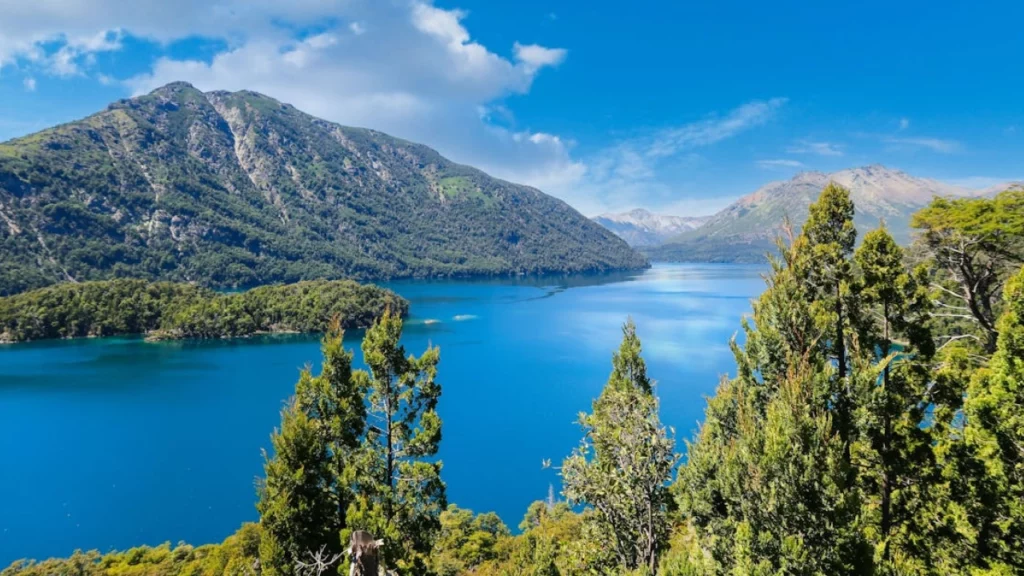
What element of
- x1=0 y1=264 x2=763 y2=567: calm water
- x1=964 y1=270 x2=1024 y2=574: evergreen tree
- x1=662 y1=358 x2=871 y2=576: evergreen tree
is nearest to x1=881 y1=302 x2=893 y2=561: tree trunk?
x1=964 y1=270 x2=1024 y2=574: evergreen tree

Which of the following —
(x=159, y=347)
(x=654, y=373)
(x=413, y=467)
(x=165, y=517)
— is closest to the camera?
(x=413, y=467)

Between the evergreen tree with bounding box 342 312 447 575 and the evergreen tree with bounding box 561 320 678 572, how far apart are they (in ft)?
14.2

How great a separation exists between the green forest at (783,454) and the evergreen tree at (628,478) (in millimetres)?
52

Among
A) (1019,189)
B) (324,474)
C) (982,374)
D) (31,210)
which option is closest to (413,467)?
(324,474)

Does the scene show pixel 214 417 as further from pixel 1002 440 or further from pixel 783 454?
pixel 1002 440

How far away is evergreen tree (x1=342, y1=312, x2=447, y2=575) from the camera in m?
13.8

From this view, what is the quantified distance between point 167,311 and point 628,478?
12903 centimetres

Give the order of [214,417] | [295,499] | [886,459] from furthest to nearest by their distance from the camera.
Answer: [214,417] → [295,499] → [886,459]

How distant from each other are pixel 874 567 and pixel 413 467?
10.7 meters

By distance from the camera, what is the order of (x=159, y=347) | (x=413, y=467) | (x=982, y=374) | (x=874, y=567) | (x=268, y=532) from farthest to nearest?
(x=159, y=347) < (x=413, y=467) < (x=268, y=532) < (x=982, y=374) < (x=874, y=567)

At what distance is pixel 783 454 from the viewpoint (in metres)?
8.80

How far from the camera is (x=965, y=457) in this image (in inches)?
469

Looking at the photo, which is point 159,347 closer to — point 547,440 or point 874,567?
point 547,440

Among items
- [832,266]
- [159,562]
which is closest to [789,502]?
[832,266]
